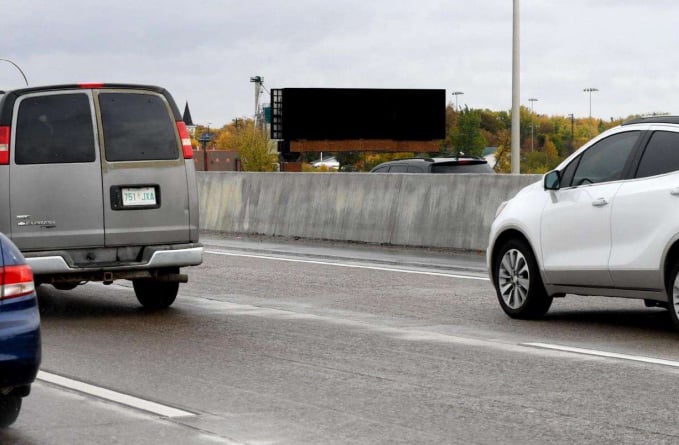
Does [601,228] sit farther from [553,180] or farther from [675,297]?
[675,297]

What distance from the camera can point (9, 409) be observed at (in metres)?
7.45

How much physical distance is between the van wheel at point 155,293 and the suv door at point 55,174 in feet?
4.19

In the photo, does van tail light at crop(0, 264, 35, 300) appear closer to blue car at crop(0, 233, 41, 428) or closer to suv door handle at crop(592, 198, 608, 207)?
blue car at crop(0, 233, 41, 428)

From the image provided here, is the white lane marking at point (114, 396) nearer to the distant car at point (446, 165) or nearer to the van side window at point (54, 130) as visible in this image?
the van side window at point (54, 130)

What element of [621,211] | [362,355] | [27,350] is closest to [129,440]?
[27,350]

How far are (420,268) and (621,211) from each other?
22.4 ft

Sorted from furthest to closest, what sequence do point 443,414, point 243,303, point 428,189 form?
point 428,189, point 243,303, point 443,414

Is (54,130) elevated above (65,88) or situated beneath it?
situated beneath

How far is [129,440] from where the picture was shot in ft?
23.2

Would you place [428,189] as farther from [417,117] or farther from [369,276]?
[417,117]

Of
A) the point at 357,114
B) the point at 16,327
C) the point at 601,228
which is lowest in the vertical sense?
the point at 16,327

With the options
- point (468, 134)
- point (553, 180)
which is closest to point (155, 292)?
point (553, 180)

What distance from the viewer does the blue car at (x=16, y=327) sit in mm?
6930

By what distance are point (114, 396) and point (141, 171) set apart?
15.1 ft
